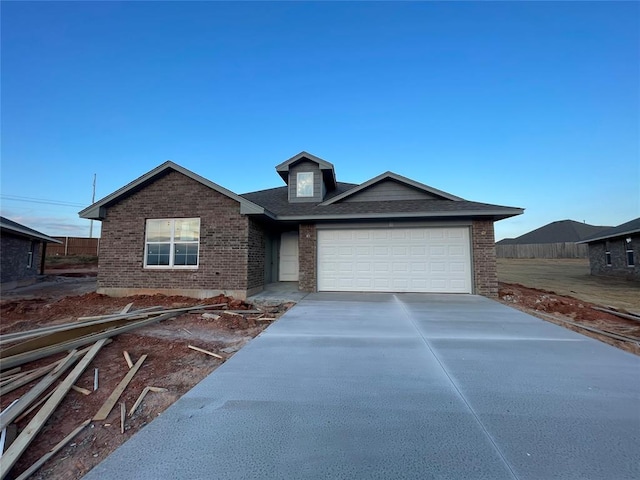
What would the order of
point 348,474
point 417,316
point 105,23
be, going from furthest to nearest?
point 105,23 → point 417,316 → point 348,474

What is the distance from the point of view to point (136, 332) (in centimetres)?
533

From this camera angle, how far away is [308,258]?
9898 mm

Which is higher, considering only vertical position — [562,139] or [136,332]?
[562,139]

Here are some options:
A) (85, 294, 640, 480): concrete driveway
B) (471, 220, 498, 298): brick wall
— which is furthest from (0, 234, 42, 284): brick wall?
(471, 220, 498, 298): brick wall

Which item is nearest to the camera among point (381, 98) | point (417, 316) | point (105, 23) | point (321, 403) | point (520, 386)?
point (321, 403)

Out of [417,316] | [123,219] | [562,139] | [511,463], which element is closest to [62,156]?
[123,219]

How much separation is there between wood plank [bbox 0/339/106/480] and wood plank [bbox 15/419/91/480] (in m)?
0.11

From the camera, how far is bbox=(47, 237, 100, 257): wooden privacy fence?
26.5m

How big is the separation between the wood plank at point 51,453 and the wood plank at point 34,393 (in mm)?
595

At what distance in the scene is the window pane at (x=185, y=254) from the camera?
30.6 ft

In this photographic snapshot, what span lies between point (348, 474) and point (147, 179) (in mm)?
10485

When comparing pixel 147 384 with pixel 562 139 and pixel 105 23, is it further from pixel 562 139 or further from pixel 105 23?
pixel 562 139

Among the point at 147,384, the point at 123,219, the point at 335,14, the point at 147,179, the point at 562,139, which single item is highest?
the point at 335,14

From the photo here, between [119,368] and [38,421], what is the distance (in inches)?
53.1
